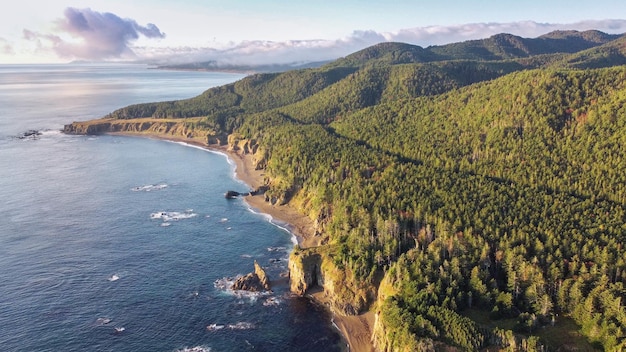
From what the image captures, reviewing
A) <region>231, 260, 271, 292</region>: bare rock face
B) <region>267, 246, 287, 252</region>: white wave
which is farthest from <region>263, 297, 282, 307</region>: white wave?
<region>267, 246, 287, 252</region>: white wave

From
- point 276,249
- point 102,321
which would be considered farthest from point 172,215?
point 102,321

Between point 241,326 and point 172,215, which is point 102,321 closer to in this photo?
point 241,326

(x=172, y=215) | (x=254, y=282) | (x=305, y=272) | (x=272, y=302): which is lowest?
(x=272, y=302)

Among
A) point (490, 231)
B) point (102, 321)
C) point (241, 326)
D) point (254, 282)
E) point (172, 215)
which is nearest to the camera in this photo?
point (241, 326)

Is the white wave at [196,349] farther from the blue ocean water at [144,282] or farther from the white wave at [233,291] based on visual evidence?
the white wave at [233,291]

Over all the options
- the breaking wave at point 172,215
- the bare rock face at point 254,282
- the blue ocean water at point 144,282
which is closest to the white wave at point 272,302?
the blue ocean water at point 144,282

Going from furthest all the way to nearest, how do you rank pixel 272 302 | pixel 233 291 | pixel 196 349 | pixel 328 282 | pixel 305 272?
pixel 233 291, pixel 305 272, pixel 328 282, pixel 272 302, pixel 196 349

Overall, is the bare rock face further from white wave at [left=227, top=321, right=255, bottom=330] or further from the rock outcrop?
white wave at [left=227, top=321, right=255, bottom=330]

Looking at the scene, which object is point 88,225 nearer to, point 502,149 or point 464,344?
point 464,344
